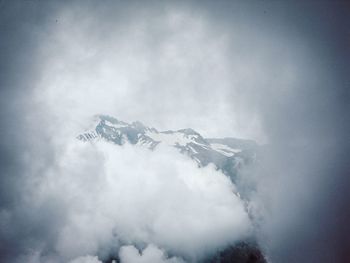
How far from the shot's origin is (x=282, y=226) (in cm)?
11750

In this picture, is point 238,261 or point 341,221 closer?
point 341,221

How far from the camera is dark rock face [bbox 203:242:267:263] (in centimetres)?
17488

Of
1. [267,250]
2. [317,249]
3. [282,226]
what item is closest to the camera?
[317,249]

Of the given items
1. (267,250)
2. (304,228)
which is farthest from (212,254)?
(304,228)

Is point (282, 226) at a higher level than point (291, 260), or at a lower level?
higher

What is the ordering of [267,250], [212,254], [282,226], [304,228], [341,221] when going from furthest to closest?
[212,254] < [267,250] < [282,226] < [304,228] < [341,221]

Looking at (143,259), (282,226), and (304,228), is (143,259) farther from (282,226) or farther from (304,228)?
(304,228)

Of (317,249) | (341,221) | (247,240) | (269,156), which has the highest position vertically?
(247,240)

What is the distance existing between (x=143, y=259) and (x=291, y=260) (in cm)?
11526

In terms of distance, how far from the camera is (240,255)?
181 m

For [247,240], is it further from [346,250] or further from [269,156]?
[346,250]

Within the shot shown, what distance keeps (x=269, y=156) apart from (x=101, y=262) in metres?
154

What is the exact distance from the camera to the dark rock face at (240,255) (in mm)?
174875

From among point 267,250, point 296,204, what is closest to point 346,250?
point 296,204
